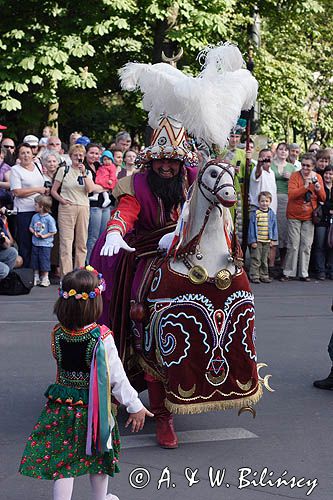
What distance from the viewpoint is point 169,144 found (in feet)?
20.1

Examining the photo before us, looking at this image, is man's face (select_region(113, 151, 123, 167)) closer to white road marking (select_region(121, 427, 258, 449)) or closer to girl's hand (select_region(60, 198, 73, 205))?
girl's hand (select_region(60, 198, 73, 205))

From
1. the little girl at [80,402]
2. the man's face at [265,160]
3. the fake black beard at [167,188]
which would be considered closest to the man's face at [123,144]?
the man's face at [265,160]

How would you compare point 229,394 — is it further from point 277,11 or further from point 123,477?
point 277,11

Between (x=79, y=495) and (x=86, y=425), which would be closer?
(x=86, y=425)

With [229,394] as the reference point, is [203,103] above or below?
above

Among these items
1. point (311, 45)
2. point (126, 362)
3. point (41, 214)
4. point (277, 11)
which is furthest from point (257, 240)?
point (311, 45)

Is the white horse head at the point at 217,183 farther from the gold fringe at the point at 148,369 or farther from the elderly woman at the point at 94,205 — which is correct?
the elderly woman at the point at 94,205

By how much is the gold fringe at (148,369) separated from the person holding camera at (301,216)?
24.8 feet

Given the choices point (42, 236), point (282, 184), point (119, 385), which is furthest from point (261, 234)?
point (119, 385)

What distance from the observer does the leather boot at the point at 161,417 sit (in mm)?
5879

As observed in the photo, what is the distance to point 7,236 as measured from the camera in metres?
11.3

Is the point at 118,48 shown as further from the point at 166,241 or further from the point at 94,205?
the point at 166,241

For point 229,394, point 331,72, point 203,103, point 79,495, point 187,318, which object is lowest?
point 79,495

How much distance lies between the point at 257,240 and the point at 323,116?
15.2 metres
